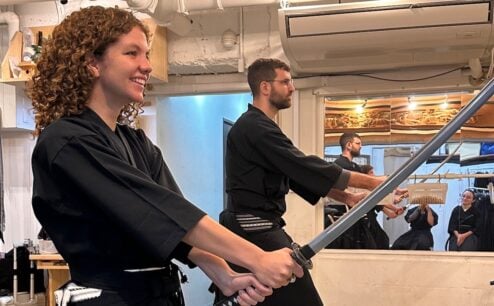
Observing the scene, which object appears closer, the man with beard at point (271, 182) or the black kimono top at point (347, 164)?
the man with beard at point (271, 182)

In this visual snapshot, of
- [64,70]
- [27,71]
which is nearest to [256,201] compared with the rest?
[64,70]

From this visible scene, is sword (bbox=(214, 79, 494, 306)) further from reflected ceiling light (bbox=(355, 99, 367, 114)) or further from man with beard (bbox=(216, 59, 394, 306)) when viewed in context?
reflected ceiling light (bbox=(355, 99, 367, 114))

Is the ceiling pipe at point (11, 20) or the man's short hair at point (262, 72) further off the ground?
the ceiling pipe at point (11, 20)

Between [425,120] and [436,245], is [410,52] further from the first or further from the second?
[436,245]

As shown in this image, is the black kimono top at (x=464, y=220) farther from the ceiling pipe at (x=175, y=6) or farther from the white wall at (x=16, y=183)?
the white wall at (x=16, y=183)

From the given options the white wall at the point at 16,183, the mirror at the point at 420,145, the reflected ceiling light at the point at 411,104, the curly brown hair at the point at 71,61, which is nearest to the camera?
the curly brown hair at the point at 71,61

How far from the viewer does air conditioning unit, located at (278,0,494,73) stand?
102 inches

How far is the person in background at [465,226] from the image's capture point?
10.4 ft

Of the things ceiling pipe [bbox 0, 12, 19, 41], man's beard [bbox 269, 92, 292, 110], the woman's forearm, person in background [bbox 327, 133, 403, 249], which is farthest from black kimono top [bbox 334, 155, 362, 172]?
ceiling pipe [bbox 0, 12, 19, 41]

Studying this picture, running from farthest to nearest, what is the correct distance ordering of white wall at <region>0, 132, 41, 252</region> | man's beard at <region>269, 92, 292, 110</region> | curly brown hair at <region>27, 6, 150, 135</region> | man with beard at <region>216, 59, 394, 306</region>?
white wall at <region>0, 132, 41, 252</region>, man's beard at <region>269, 92, 292, 110</region>, man with beard at <region>216, 59, 394, 306</region>, curly brown hair at <region>27, 6, 150, 135</region>

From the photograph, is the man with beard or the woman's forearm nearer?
the woman's forearm

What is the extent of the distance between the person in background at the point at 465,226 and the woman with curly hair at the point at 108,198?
238 cm

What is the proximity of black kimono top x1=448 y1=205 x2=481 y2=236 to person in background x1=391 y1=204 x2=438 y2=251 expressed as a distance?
104mm

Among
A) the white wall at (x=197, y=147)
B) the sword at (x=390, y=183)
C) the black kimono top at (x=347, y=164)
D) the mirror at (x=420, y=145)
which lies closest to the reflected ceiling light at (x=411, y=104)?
the mirror at (x=420, y=145)
